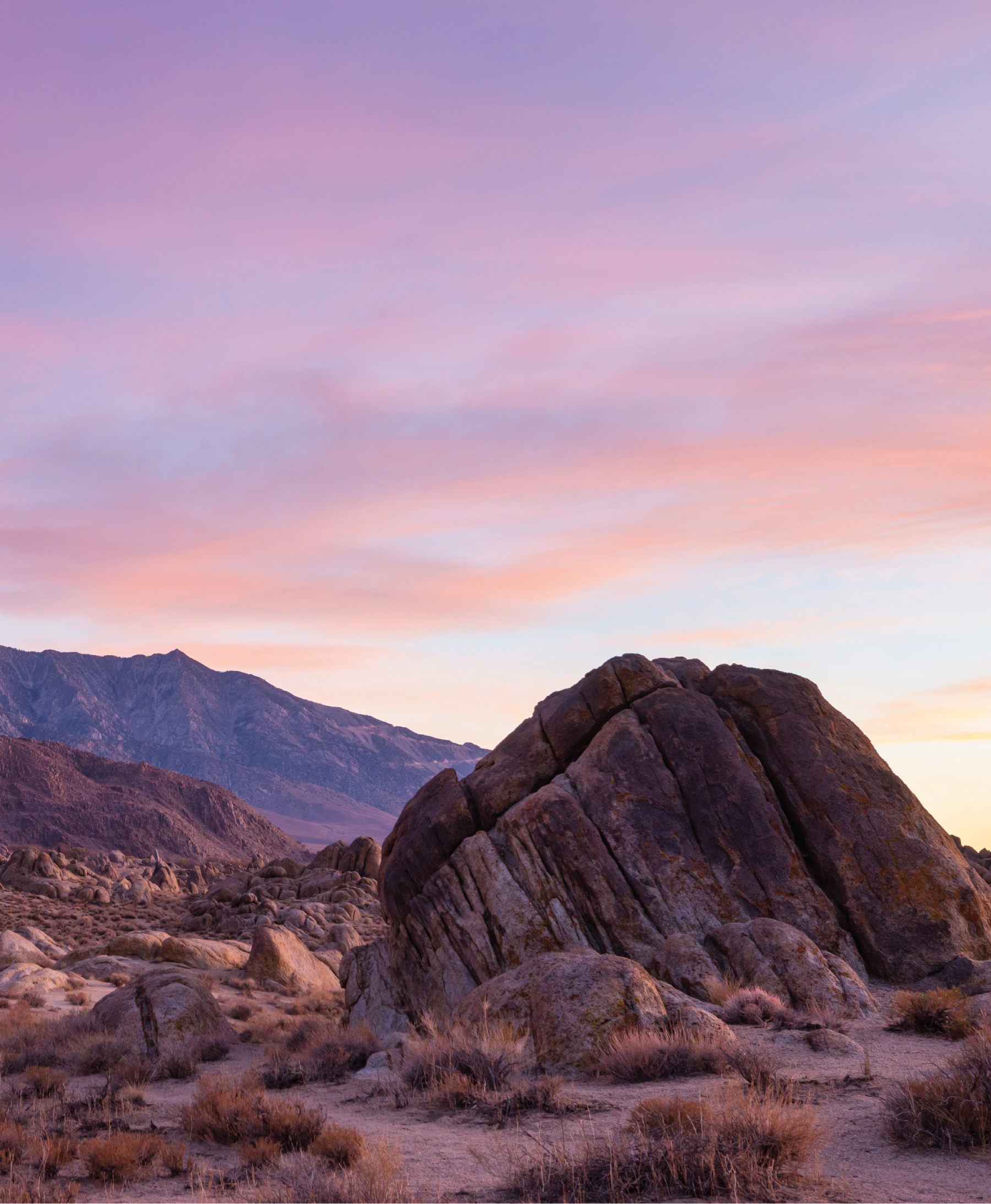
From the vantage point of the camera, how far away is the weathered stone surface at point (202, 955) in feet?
111

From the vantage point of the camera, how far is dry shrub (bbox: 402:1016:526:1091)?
11539 millimetres

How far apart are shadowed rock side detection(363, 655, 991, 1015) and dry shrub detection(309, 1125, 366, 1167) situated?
9.86 meters

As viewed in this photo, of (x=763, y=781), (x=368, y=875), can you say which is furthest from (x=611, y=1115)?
(x=368, y=875)

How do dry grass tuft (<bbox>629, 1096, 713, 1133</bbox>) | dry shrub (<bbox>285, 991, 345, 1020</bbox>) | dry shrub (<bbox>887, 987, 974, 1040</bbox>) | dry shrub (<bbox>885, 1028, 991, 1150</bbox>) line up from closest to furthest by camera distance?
dry shrub (<bbox>885, 1028, 991, 1150</bbox>)
dry grass tuft (<bbox>629, 1096, 713, 1133</bbox>)
dry shrub (<bbox>887, 987, 974, 1040</bbox>)
dry shrub (<bbox>285, 991, 345, 1020</bbox>)

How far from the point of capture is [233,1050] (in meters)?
19.6

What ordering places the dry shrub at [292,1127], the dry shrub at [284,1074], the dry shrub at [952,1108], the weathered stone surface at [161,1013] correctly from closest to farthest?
the dry shrub at [952,1108] → the dry shrub at [292,1127] → the dry shrub at [284,1074] → the weathered stone surface at [161,1013]

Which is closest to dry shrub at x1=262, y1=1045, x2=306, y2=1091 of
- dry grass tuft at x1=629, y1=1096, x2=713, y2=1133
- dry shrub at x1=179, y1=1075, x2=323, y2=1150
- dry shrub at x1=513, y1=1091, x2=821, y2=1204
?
dry shrub at x1=179, y1=1075, x2=323, y2=1150

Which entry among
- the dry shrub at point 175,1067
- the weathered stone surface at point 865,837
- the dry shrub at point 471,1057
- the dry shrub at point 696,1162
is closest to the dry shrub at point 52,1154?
the dry shrub at point 471,1057

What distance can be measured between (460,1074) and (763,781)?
1164cm

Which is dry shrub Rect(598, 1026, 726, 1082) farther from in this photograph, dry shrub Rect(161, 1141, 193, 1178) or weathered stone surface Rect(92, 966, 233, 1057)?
weathered stone surface Rect(92, 966, 233, 1057)

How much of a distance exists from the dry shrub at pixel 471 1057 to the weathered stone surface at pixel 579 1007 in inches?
14.3

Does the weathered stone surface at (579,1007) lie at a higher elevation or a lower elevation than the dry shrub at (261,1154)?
higher

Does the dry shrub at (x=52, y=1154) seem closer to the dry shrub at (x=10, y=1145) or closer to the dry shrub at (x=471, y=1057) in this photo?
the dry shrub at (x=10, y=1145)

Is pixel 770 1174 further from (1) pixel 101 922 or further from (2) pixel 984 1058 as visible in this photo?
(1) pixel 101 922
